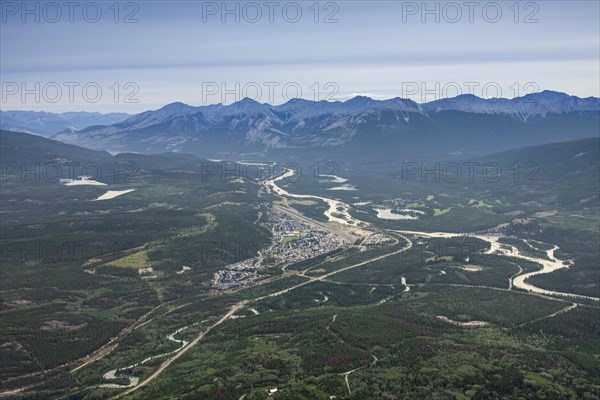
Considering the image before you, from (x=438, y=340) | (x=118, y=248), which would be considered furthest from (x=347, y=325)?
(x=118, y=248)

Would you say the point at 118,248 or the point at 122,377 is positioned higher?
the point at 118,248

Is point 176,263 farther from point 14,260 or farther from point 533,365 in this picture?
point 533,365

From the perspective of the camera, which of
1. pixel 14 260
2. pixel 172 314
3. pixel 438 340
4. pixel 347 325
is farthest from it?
pixel 14 260

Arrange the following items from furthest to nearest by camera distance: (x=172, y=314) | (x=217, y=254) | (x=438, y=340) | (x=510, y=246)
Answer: (x=510, y=246) < (x=217, y=254) < (x=172, y=314) < (x=438, y=340)

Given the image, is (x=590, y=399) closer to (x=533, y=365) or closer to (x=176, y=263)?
(x=533, y=365)

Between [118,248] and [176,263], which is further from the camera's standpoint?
[118,248]

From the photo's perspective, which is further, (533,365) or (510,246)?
(510,246)

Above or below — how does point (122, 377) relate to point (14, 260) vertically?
below

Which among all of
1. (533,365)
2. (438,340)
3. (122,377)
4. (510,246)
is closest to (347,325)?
(438,340)

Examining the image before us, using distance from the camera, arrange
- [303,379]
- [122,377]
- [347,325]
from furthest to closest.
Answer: [347,325] < [122,377] < [303,379]
